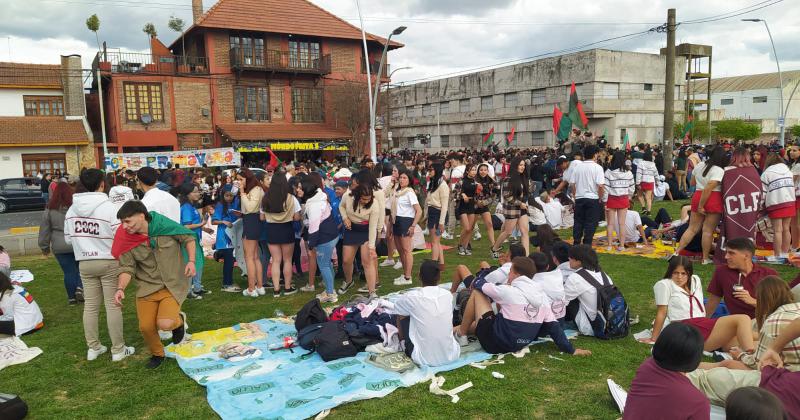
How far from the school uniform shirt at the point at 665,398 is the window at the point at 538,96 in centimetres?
4364

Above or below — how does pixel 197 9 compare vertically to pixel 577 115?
above

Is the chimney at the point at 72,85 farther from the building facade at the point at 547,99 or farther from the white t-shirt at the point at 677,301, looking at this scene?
the white t-shirt at the point at 677,301

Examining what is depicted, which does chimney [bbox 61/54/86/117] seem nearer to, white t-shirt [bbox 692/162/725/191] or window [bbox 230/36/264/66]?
window [bbox 230/36/264/66]

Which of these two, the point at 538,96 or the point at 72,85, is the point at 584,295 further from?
the point at 538,96

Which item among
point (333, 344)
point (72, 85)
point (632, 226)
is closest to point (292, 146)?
point (72, 85)

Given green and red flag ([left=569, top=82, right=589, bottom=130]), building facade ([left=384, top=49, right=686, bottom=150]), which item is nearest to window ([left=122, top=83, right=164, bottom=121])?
building facade ([left=384, top=49, right=686, bottom=150])

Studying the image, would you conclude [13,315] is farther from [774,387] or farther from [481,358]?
[774,387]

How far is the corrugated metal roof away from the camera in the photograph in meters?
66.7

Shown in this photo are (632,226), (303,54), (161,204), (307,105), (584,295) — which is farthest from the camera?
(307,105)

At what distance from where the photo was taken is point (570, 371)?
4.86 meters

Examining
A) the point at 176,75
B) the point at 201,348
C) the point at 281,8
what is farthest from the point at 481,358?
the point at 281,8

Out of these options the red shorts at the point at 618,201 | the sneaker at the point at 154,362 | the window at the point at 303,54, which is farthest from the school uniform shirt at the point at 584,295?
the window at the point at 303,54

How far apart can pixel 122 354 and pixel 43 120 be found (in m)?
29.8

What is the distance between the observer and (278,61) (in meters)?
30.5
